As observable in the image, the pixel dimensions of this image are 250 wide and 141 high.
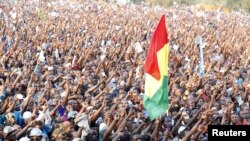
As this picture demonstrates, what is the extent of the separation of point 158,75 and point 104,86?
2.81 meters

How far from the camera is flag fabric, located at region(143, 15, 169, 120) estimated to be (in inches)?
272

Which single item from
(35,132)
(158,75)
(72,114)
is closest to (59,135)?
(35,132)

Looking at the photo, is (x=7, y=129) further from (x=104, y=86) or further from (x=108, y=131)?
(x=104, y=86)

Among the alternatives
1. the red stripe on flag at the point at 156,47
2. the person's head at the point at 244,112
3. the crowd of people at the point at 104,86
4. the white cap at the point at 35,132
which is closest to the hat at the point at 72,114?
the crowd of people at the point at 104,86

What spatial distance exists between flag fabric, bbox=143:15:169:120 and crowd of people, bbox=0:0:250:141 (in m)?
0.35

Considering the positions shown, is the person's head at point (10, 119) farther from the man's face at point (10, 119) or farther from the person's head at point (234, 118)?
the person's head at point (234, 118)

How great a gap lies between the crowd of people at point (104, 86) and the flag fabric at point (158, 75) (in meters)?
0.35

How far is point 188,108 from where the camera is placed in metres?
8.76

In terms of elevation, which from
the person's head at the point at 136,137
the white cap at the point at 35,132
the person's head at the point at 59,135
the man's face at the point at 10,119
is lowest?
the person's head at the point at 136,137

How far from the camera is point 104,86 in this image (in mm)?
9688

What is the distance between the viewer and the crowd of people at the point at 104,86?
22.7 feet

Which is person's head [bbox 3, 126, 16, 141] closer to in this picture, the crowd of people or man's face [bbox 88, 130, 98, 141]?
the crowd of people

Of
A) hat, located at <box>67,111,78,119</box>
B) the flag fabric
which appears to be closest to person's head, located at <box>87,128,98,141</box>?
hat, located at <box>67,111,78,119</box>

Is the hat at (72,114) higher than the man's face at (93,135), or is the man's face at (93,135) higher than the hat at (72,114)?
the hat at (72,114)
